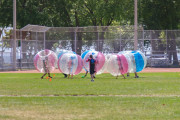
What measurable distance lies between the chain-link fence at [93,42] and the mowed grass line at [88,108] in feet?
79.4

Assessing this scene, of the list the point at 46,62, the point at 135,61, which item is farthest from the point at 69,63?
the point at 135,61

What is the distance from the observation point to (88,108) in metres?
12.0

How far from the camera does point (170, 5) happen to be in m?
47.4

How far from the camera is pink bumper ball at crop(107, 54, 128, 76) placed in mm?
25500

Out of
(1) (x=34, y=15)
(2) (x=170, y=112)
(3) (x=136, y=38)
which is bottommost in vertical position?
(2) (x=170, y=112)

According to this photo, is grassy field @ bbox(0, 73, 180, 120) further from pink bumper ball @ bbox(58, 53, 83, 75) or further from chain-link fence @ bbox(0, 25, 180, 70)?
chain-link fence @ bbox(0, 25, 180, 70)

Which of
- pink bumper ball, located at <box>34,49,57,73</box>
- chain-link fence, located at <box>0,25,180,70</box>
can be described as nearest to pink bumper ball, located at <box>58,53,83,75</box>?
pink bumper ball, located at <box>34,49,57,73</box>

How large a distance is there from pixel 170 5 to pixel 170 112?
37.4 metres

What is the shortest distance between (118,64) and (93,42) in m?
14.1

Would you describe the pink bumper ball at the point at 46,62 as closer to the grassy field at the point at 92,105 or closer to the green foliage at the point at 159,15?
the grassy field at the point at 92,105

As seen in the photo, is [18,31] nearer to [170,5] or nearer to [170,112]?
[170,5]

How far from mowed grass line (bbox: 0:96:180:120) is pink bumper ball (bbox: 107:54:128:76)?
10.7 m

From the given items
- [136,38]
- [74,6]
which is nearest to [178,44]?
[136,38]

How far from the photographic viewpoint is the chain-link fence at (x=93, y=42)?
38594 mm
